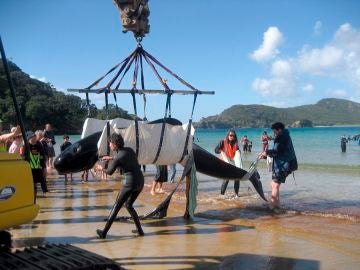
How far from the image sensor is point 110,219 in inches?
310

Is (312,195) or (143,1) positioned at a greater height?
(143,1)

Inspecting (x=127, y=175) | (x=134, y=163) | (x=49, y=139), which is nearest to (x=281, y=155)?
(x=134, y=163)

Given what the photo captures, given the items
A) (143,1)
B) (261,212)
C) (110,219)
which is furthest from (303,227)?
(143,1)

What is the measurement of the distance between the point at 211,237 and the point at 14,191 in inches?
183

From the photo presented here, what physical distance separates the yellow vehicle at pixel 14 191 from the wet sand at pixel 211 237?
234cm

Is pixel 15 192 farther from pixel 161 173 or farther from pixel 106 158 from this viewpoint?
pixel 161 173

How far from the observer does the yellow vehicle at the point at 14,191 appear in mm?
4086

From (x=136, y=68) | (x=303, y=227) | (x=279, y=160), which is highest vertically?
(x=136, y=68)

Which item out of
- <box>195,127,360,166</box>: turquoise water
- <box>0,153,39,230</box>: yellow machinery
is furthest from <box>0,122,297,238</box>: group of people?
<box>195,127,360,166</box>: turquoise water

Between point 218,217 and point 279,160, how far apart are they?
1928 millimetres

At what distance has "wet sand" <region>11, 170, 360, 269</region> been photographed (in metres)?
6.60

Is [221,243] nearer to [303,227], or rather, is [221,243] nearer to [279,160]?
[303,227]

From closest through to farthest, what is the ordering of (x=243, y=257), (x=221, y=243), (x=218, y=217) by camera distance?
(x=243, y=257), (x=221, y=243), (x=218, y=217)

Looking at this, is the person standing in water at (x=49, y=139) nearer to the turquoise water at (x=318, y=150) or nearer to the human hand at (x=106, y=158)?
the turquoise water at (x=318, y=150)
